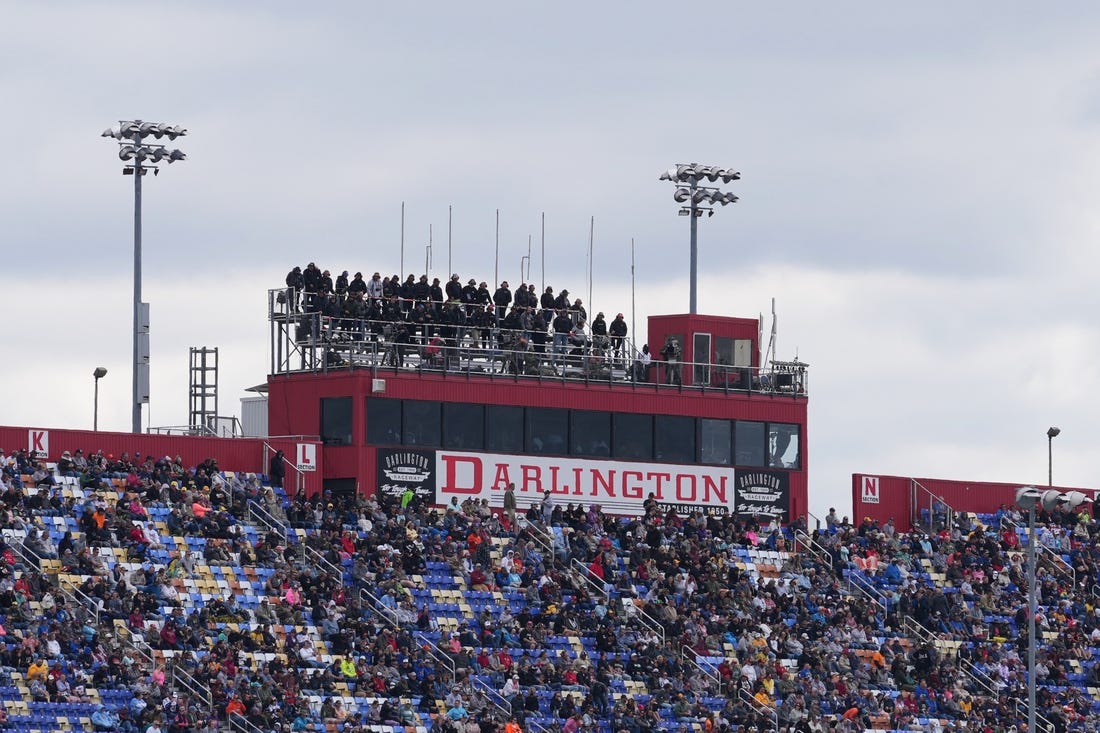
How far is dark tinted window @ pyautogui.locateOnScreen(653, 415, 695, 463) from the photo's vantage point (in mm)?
65375

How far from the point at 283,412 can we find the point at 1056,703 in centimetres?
1839

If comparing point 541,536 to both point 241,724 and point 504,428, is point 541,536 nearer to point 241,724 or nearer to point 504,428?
point 504,428

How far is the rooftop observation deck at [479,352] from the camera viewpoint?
62.1 m

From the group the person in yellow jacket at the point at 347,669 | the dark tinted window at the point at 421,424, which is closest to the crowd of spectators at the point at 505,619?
the person in yellow jacket at the point at 347,669

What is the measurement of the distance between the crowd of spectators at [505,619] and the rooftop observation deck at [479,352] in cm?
309

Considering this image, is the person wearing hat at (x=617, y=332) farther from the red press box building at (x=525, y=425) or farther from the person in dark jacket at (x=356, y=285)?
the person in dark jacket at (x=356, y=285)

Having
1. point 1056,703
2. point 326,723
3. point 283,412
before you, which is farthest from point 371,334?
point 1056,703

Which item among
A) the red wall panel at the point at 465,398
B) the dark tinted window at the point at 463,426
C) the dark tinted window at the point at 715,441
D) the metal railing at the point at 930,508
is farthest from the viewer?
the metal railing at the point at 930,508

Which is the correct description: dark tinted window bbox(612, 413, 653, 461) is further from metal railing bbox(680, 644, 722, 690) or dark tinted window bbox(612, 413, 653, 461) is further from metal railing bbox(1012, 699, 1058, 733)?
metal railing bbox(1012, 699, 1058, 733)

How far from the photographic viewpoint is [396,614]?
56.6 m

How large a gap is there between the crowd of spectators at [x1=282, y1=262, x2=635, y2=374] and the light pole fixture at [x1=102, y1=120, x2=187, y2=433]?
137 inches

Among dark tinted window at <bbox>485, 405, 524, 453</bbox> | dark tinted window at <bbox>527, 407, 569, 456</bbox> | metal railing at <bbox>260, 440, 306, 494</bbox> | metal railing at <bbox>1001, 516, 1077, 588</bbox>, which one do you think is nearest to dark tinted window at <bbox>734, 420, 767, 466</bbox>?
dark tinted window at <bbox>527, 407, 569, 456</bbox>

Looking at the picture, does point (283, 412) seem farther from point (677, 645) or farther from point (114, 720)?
point (114, 720)

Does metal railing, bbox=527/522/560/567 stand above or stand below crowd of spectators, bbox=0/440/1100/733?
above
